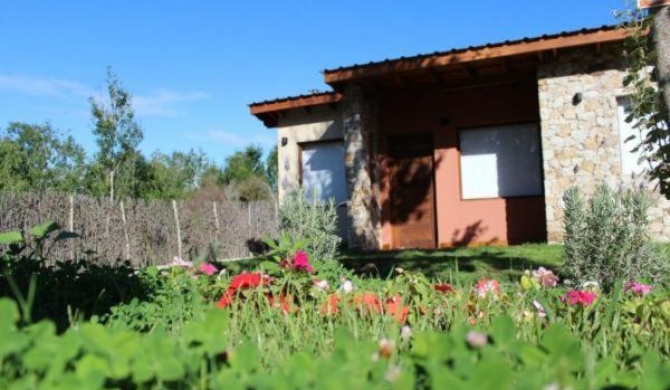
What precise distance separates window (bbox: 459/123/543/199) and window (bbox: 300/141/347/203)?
8.69ft

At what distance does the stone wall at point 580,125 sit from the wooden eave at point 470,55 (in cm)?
42

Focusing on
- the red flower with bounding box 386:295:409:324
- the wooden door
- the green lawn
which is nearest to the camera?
the red flower with bounding box 386:295:409:324

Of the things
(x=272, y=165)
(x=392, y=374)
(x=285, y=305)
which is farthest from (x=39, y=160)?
(x=392, y=374)

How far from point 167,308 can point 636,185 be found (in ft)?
27.7

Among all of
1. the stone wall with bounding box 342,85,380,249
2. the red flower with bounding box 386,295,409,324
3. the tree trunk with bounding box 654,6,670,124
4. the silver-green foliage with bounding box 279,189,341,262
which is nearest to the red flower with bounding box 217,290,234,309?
the red flower with bounding box 386,295,409,324

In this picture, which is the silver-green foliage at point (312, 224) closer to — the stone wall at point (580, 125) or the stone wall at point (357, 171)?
the stone wall at point (357, 171)

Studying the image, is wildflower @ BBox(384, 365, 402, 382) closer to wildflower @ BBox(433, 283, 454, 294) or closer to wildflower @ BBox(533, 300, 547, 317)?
wildflower @ BBox(533, 300, 547, 317)

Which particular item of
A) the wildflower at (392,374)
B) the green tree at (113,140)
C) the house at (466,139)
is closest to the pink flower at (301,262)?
the wildflower at (392,374)

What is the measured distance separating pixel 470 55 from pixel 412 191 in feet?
10.6

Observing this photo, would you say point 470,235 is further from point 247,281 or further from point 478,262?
→ point 247,281

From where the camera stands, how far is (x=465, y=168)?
36.8 feet

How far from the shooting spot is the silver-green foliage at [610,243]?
4422mm

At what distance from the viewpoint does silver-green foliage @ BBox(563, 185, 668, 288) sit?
4422mm

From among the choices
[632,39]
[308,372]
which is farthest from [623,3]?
[308,372]
